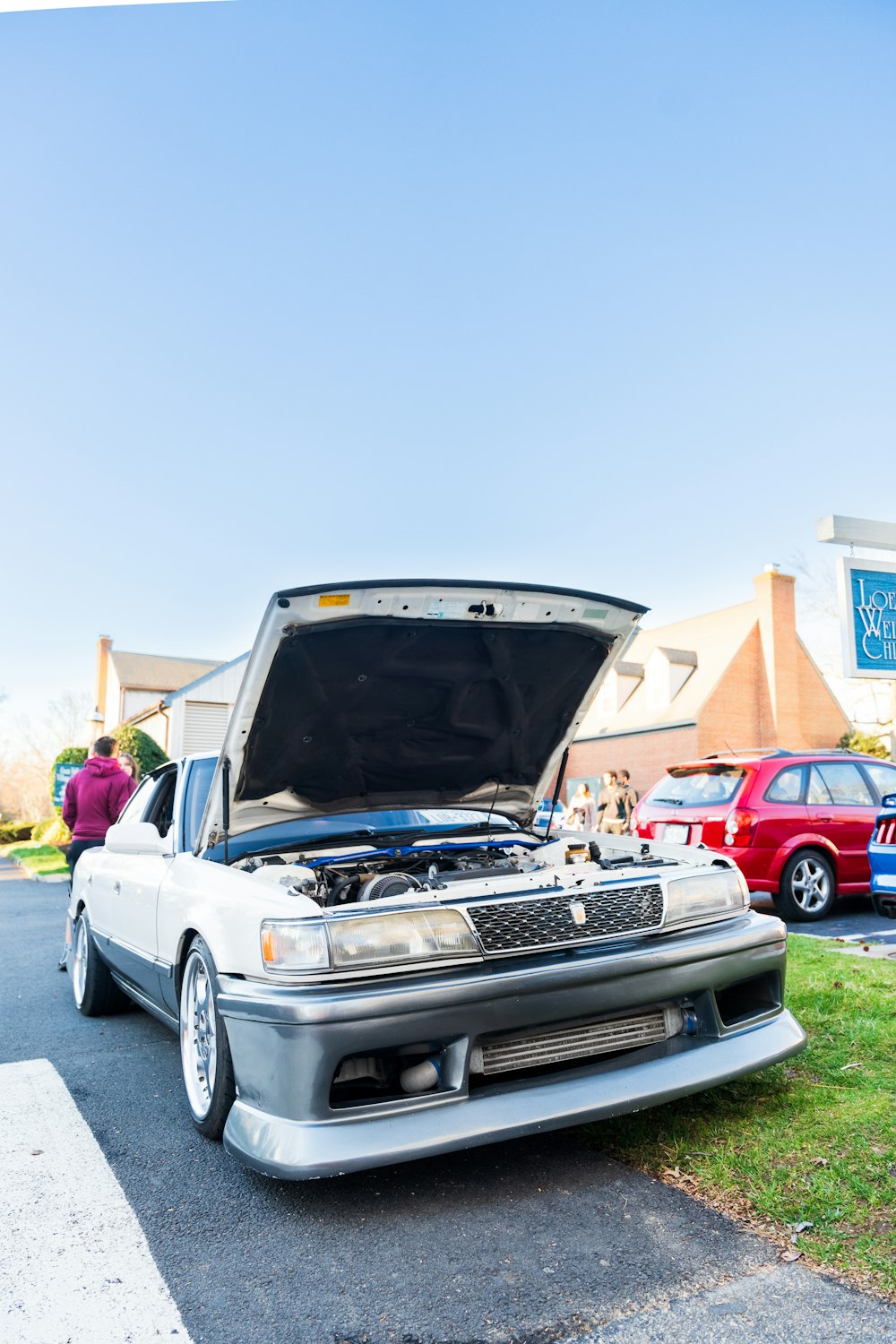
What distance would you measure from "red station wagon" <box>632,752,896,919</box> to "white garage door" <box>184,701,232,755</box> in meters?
21.1

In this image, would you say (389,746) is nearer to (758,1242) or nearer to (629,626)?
(629,626)

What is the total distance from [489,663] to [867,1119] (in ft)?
7.15

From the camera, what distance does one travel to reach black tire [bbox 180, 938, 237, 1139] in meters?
3.12


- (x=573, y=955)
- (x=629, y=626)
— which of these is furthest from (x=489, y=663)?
(x=573, y=955)

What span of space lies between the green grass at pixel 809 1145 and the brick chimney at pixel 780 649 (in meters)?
27.5

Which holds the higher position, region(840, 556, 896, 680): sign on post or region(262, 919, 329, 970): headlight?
region(840, 556, 896, 680): sign on post

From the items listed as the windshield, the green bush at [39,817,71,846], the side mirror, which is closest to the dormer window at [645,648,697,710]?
the green bush at [39,817,71,846]

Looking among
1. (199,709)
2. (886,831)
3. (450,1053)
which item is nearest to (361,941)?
(450,1053)

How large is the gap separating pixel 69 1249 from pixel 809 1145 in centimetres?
224

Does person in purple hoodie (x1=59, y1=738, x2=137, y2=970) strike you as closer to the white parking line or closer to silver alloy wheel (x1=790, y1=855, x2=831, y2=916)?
the white parking line

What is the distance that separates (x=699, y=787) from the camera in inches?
342

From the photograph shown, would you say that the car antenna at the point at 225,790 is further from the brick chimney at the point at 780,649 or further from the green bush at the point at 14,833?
the green bush at the point at 14,833

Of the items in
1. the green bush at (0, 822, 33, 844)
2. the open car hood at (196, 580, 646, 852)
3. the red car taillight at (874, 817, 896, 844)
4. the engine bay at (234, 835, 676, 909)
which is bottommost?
the green bush at (0, 822, 33, 844)

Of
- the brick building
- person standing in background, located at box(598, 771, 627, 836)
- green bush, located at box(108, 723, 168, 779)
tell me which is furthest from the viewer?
the brick building
